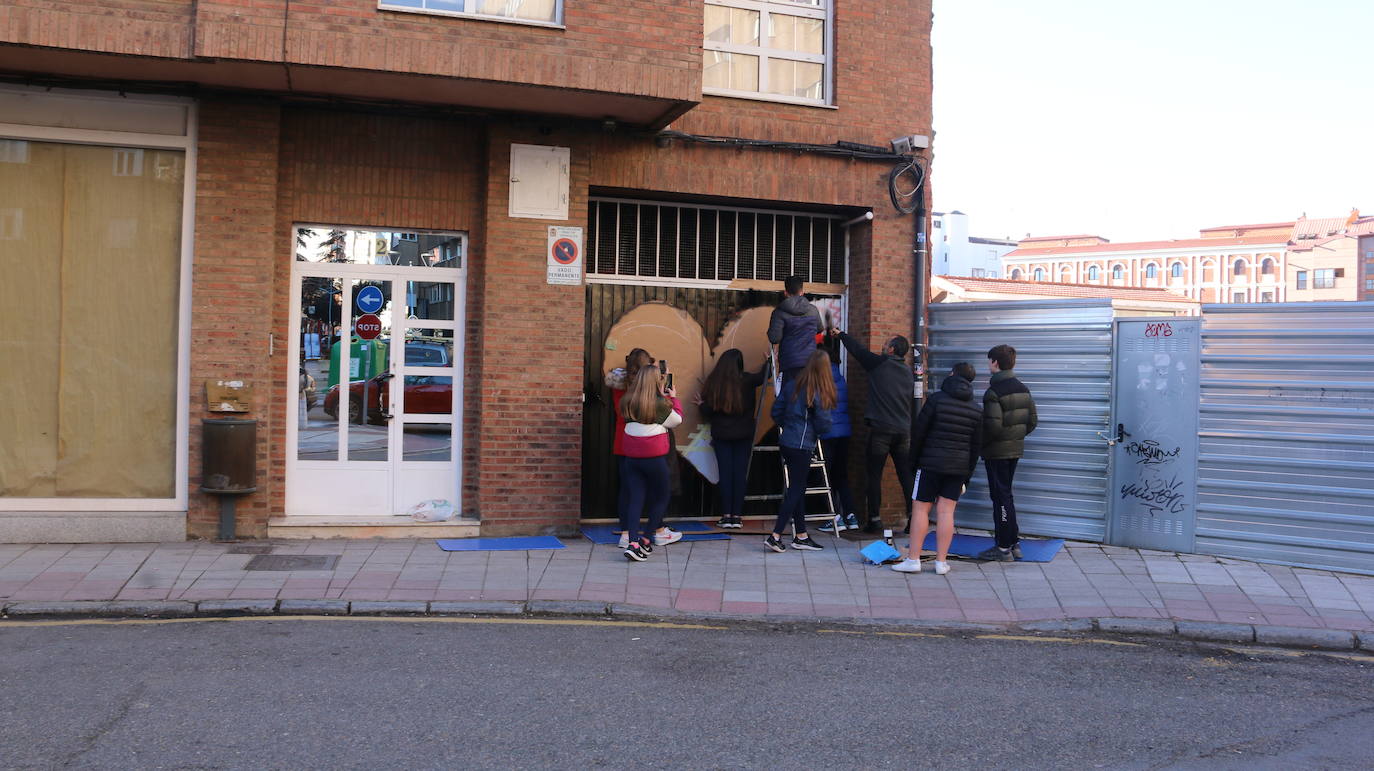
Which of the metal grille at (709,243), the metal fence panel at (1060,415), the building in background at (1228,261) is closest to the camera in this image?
the metal fence panel at (1060,415)

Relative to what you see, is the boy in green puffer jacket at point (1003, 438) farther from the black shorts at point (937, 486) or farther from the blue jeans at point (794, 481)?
the blue jeans at point (794, 481)

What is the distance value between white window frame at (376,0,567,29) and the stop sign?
2774mm

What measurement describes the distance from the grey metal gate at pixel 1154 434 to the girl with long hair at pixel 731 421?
3406 mm

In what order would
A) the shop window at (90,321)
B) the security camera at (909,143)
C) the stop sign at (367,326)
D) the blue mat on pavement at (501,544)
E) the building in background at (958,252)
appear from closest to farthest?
the shop window at (90,321)
the blue mat on pavement at (501,544)
the stop sign at (367,326)
the security camera at (909,143)
the building in background at (958,252)

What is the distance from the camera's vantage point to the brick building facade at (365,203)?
9.09 metres

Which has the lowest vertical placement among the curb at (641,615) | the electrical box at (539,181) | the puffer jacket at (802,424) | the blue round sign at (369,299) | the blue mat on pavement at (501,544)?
the curb at (641,615)

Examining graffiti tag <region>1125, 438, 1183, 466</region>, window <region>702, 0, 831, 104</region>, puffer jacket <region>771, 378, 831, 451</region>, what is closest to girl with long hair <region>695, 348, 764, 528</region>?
puffer jacket <region>771, 378, 831, 451</region>

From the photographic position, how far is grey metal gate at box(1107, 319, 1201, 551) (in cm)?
1002

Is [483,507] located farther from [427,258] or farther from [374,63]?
[374,63]

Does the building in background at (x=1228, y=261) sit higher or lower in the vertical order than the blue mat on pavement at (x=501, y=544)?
higher

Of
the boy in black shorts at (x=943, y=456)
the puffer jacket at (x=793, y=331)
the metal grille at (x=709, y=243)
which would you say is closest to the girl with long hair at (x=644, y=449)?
the puffer jacket at (x=793, y=331)

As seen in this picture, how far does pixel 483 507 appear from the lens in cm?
1020

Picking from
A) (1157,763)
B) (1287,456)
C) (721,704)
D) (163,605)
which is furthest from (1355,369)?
(163,605)

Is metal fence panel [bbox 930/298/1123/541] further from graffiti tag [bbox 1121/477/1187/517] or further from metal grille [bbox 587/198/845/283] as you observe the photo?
metal grille [bbox 587/198/845/283]
